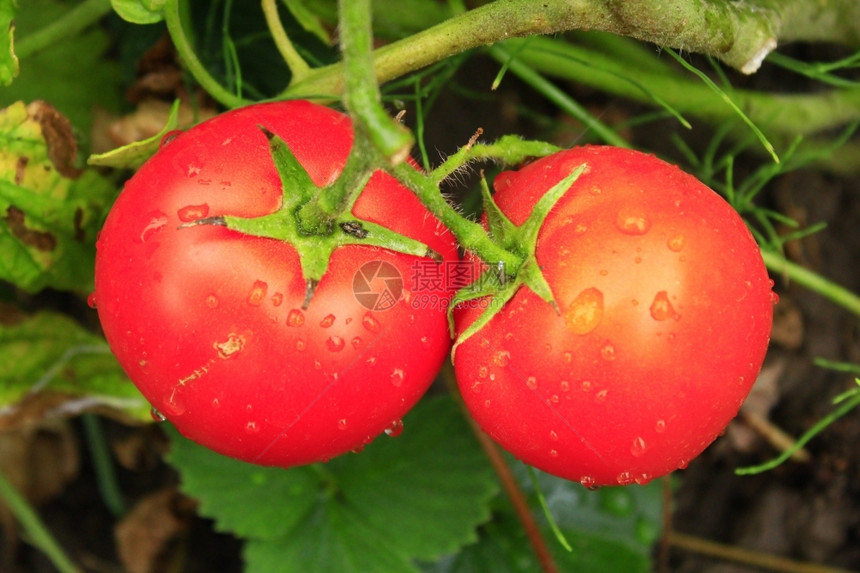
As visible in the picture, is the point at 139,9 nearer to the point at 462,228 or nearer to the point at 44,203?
the point at 44,203

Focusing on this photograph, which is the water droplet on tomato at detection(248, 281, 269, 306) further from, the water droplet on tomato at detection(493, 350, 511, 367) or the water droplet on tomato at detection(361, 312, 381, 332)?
the water droplet on tomato at detection(493, 350, 511, 367)

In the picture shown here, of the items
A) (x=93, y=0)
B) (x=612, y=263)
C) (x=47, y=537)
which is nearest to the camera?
(x=612, y=263)

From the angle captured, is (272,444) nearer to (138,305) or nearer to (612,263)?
(138,305)

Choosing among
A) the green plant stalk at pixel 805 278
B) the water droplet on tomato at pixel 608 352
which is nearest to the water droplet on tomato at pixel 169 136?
the water droplet on tomato at pixel 608 352

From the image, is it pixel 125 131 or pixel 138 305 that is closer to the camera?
pixel 138 305

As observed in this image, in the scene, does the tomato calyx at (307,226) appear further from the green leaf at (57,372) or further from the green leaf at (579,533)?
the green leaf at (579,533)

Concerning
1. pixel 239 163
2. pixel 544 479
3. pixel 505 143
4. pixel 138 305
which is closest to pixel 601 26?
pixel 505 143

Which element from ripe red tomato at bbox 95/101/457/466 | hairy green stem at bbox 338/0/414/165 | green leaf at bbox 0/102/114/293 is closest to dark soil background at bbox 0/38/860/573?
green leaf at bbox 0/102/114/293
